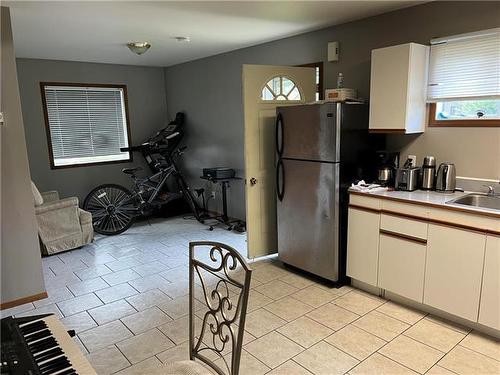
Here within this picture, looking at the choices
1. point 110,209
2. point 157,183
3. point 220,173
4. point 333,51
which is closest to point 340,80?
point 333,51

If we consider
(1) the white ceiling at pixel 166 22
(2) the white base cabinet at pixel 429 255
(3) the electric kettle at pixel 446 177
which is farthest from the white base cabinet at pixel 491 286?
(1) the white ceiling at pixel 166 22

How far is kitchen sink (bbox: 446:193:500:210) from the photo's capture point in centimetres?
260

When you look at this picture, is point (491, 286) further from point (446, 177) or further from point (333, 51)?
point (333, 51)

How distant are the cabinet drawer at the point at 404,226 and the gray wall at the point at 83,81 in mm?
4406

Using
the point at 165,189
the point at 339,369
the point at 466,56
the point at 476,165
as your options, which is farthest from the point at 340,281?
the point at 165,189

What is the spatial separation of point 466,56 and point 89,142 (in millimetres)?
5033

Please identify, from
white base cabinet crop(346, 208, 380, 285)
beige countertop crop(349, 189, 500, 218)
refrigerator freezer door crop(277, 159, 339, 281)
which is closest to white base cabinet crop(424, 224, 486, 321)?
beige countertop crop(349, 189, 500, 218)

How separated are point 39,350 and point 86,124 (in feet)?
16.5

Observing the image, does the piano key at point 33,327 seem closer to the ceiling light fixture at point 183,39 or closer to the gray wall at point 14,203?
the gray wall at point 14,203

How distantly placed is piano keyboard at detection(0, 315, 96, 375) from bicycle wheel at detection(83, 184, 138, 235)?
3.87 metres

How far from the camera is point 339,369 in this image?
2.13 m

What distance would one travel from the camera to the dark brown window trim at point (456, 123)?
2664mm

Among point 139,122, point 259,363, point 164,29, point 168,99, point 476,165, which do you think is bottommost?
point 259,363

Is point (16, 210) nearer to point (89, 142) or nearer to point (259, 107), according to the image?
point (259, 107)
